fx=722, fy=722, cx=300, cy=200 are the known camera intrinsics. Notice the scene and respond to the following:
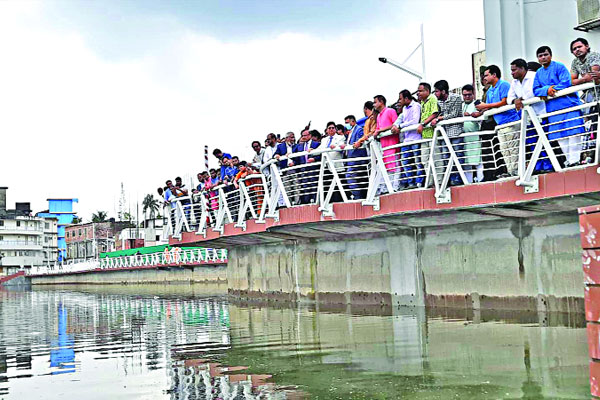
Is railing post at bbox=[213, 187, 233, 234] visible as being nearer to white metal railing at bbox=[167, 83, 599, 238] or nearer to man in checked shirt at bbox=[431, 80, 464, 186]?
white metal railing at bbox=[167, 83, 599, 238]

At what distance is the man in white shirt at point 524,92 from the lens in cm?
969

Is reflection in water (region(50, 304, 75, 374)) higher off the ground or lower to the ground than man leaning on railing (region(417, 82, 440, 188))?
lower

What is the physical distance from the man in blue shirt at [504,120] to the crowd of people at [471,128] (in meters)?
0.01

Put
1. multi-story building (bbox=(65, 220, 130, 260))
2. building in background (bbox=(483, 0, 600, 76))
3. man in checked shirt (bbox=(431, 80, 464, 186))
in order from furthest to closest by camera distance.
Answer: multi-story building (bbox=(65, 220, 130, 260)), building in background (bbox=(483, 0, 600, 76)), man in checked shirt (bbox=(431, 80, 464, 186))

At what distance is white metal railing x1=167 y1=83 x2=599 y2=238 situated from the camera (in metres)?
9.59

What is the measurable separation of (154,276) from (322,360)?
45303 mm

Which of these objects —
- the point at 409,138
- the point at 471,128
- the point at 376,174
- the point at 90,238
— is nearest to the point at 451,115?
the point at 471,128

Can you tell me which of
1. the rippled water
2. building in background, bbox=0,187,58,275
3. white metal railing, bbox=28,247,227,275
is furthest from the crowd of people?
building in background, bbox=0,187,58,275

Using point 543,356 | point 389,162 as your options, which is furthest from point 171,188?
point 543,356

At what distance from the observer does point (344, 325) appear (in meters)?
11.0

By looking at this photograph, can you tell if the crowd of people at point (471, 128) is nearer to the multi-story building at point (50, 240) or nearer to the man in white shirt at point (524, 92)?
the man in white shirt at point (524, 92)

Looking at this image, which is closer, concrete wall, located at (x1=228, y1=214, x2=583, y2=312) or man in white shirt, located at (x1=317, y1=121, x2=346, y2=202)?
concrete wall, located at (x1=228, y1=214, x2=583, y2=312)

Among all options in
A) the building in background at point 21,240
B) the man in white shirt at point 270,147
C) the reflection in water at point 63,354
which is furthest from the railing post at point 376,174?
the building in background at point 21,240

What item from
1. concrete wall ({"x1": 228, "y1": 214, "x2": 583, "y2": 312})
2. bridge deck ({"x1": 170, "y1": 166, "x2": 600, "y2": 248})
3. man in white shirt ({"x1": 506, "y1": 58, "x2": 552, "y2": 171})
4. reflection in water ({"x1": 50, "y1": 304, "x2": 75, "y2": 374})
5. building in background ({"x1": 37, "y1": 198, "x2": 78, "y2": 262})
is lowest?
reflection in water ({"x1": 50, "y1": 304, "x2": 75, "y2": 374})
